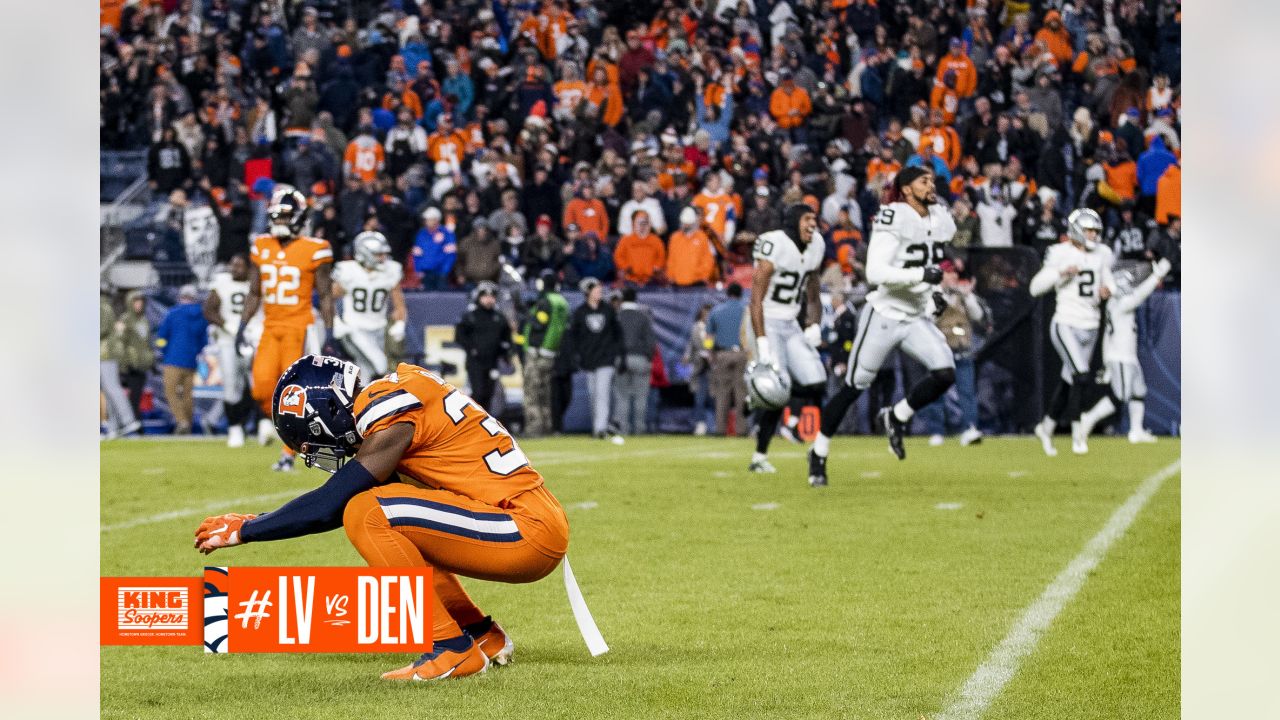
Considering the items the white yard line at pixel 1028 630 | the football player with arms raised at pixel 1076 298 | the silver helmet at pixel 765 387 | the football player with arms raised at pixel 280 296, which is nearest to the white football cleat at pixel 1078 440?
the football player with arms raised at pixel 1076 298

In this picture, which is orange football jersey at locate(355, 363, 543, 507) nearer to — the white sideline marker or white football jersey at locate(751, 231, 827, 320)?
the white sideline marker

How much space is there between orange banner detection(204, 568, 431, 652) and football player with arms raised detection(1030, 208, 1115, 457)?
941 cm

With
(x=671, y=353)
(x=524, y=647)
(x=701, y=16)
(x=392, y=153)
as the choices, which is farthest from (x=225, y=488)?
(x=701, y=16)

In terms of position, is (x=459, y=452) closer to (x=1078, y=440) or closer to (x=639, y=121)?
(x=1078, y=440)

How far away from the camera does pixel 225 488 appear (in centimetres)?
927

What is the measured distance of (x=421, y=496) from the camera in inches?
156

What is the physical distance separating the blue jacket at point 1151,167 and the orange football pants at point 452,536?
1313 cm

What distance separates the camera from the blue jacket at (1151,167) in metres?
16.2

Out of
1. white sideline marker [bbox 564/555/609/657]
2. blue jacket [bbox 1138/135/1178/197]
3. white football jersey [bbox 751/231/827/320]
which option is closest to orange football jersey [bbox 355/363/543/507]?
white sideline marker [bbox 564/555/609/657]

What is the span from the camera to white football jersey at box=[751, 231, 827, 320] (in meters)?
9.55

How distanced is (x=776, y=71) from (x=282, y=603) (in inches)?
609

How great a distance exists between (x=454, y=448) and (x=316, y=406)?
42cm

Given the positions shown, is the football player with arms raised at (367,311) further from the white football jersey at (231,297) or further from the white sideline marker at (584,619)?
the white sideline marker at (584,619)
